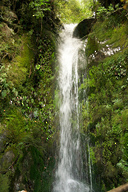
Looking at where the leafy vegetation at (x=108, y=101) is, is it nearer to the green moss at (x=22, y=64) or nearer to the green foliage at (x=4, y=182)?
the green moss at (x=22, y=64)

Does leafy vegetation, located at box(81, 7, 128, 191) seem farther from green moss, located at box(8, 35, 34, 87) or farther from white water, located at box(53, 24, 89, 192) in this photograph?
green moss, located at box(8, 35, 34, 87)

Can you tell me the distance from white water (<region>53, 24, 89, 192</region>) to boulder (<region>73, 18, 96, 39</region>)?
1540mm

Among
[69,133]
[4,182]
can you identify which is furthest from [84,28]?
[4,182]

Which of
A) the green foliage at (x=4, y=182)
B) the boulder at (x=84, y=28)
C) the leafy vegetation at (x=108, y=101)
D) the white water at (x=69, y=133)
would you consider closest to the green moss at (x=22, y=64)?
the white water at (x=69, y=133)

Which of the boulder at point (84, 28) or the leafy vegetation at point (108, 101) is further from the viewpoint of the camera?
the boulder at point (84, 28)

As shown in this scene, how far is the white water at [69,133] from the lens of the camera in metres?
4.88

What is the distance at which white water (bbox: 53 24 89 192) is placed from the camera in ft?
16.0

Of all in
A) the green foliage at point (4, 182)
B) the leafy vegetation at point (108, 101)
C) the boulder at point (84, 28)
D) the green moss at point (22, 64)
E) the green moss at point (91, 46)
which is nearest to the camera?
the green foliage at point (4, 182)

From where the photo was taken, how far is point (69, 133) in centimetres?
550

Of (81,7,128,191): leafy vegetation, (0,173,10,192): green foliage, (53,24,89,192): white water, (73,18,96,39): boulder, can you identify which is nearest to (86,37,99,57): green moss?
(81,7,128,191): leafy vegetation

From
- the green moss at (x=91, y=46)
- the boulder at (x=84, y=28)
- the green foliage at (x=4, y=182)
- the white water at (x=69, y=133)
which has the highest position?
→ the boulder at (x=84, y=28)

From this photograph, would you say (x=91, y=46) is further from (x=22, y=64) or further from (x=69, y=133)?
(x=69, y=133)

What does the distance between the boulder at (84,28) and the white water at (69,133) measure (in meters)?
1.54

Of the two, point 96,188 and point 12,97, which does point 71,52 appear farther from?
point 96,188
